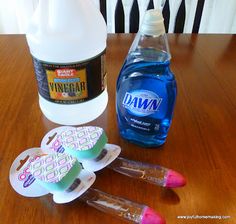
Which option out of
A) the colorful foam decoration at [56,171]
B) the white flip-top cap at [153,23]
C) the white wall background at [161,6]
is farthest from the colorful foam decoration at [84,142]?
the white wall background at [161,6]

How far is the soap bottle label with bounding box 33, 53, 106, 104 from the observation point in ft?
1.29

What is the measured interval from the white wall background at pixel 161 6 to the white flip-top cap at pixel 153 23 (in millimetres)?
913

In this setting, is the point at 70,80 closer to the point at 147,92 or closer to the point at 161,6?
the point at 147,92

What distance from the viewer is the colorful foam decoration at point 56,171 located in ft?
1.02

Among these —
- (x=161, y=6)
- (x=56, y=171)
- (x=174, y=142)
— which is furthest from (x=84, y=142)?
(x=161, y=6)

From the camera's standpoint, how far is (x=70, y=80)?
1.32 ft

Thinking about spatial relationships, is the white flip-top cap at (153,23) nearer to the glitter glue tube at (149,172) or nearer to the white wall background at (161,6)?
the glitter glue tube at (149,172)

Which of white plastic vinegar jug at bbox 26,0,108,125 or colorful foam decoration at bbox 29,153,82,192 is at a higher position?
white plastic vinegar jug at bbox 26,0,108,125

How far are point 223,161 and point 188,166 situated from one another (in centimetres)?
6

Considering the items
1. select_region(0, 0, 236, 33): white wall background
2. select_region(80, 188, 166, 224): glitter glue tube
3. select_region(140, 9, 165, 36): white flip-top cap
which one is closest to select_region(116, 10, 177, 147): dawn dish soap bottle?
select_region(140, 9, 165, 36): white flip-top cap

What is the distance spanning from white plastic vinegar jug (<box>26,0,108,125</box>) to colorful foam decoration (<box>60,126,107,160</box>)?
76 mm

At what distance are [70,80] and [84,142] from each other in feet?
0.35

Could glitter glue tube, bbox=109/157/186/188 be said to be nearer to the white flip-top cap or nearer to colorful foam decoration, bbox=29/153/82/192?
colorful foam decoration, bbox=29/153/82/192

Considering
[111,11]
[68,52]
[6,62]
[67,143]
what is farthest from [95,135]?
[111,11]
